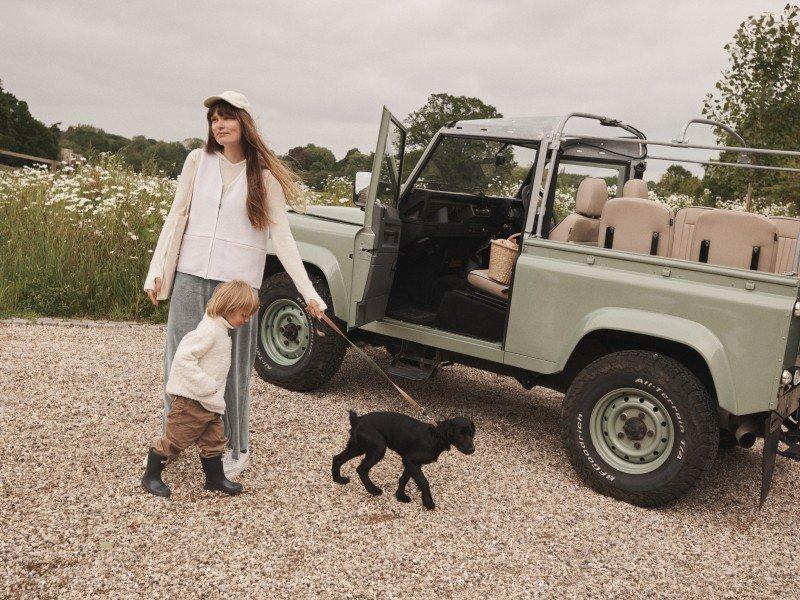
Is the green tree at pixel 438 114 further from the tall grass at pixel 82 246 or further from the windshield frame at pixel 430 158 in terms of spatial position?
the tall grass at pixel 82 246

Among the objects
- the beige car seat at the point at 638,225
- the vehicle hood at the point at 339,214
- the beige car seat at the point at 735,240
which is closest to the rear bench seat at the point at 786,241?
the beige car seat at the point at 735,240

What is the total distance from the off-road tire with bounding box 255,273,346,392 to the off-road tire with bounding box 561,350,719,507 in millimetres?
1934

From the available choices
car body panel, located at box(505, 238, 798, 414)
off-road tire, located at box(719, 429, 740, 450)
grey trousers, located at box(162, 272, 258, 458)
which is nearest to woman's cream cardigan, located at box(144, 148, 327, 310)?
grey trousers, located at box(162, 272, 258, 458)

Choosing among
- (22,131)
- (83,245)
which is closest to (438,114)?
(83,245)

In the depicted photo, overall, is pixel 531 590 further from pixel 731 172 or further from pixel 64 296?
pixel 731 172

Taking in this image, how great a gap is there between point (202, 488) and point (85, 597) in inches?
41.4

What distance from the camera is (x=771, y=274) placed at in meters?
3.81

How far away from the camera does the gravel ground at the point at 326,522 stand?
3.09 m

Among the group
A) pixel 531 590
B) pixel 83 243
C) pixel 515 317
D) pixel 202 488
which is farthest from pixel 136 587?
pixel 83 243

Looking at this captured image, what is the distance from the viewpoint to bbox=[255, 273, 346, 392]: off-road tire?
18.0ft

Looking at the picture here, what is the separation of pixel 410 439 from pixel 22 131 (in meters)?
44.8

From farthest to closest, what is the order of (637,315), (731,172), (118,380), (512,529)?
(731,172) < (118,380) < (637,315) < (512,529)

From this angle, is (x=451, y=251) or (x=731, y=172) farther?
(x=731, y=172)

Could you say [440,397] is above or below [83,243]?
below
